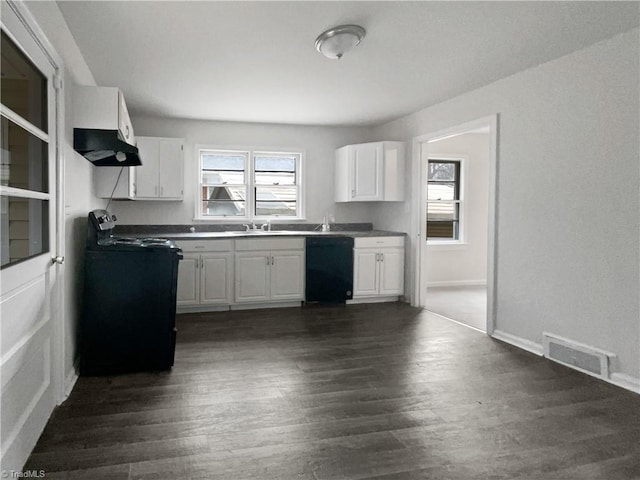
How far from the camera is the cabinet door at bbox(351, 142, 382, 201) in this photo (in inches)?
218

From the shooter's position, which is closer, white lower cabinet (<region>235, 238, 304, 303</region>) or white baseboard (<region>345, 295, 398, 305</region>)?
white lower cabinet (<region>235, 238, 304, 303</region>)

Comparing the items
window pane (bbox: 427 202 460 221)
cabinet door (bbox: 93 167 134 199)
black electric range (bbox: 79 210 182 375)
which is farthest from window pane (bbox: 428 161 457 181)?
black electric range (bbox: 79 210 182 375)

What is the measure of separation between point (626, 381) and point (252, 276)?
11.8 feet

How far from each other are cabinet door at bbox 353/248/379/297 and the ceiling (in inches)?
70.9

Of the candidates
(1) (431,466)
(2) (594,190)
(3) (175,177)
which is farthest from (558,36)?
(3) (175,177)

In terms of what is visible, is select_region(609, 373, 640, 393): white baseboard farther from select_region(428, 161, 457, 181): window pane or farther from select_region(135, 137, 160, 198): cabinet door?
select_region(135, 137, 160, 198): cabinet door

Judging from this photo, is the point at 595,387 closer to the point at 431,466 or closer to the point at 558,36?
the point at 431,466

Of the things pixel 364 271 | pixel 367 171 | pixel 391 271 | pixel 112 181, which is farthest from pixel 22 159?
pixel 391 271

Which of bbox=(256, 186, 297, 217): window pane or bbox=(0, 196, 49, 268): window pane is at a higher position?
bbox=(256, 186, 297, 217): window pane

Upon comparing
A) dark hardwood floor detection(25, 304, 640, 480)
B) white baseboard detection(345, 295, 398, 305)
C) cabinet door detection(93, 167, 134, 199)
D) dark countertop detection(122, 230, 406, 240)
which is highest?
cabinet door detection(93, 167, 134, 199)

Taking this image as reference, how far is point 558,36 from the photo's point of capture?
297 centimetres

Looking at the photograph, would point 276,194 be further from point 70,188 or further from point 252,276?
point 70,188

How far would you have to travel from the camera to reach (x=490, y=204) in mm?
4152

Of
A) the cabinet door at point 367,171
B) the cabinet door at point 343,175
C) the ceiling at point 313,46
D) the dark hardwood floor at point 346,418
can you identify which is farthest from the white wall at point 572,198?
the cabinet door at point 343,175
